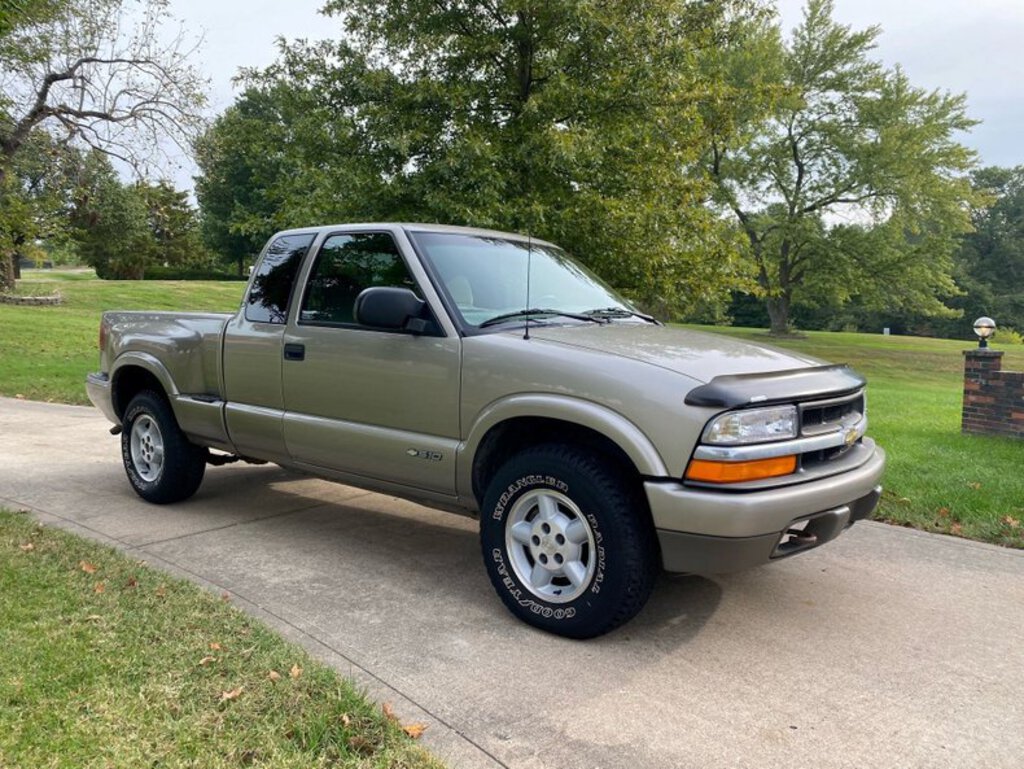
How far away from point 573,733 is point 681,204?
8433 mm

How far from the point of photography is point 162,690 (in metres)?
2.87

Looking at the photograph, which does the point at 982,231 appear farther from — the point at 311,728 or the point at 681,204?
the point at 311,728

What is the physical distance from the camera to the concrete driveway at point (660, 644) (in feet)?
8.88

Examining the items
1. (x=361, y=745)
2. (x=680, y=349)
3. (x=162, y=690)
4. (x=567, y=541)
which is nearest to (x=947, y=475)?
(x=680, y=349)

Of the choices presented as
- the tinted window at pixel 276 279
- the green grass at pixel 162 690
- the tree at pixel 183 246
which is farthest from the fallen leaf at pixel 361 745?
the tree at pixel 183 246

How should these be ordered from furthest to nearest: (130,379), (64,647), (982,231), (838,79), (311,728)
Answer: (982,231) < (838,79) < (130,379) < (64,647) < (311,728)

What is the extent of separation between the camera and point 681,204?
10109 mm

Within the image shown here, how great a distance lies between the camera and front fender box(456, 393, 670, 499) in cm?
316

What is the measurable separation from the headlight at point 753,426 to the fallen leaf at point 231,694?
6.54 feet

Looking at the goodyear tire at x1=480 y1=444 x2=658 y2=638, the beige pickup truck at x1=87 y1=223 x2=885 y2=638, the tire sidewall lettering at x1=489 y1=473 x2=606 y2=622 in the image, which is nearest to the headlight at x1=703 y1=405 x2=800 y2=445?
the beige pickup truck at x1=87 y1=223 x2=885 y2=638

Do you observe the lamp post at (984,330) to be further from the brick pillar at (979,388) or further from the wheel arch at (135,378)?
the wheel arch at (135,378)

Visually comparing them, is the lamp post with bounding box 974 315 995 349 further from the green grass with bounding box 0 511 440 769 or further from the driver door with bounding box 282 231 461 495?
the green grass with bounding box 0 511 440 769

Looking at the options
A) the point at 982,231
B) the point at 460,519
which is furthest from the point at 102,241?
the point at 982,231

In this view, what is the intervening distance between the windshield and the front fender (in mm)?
543
